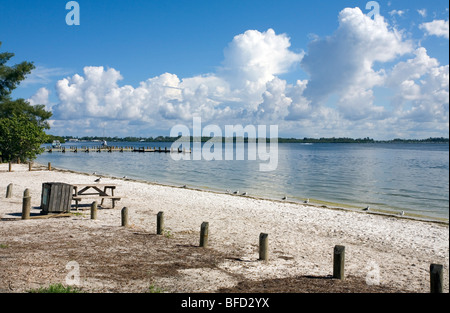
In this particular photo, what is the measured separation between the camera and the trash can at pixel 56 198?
41.6ft

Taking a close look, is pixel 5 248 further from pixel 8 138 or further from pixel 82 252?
pixel 8 138

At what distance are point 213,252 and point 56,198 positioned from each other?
22.2ft

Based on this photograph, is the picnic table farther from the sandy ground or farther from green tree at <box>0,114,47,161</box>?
green tree at <box>0,114,47,161</box>

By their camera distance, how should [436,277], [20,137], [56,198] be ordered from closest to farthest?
[436,277] < [56,198] < [20,137]

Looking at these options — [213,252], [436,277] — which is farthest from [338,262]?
[213,252]

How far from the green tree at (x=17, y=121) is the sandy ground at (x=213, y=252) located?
23981 millimetres

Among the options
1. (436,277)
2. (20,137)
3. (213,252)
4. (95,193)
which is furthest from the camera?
(20,137)

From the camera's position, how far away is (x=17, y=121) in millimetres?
38094

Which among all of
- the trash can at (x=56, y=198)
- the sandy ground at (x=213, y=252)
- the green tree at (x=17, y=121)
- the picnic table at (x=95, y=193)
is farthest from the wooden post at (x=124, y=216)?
the green tree at (x=17, y=121)

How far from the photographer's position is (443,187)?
3441 centimetres

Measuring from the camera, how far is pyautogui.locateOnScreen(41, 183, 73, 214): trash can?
12.7 metres

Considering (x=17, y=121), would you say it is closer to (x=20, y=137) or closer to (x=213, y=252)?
(x=20, y=137)

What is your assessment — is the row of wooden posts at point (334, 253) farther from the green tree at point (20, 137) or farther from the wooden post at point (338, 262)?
the green tree at point (20, 137)
